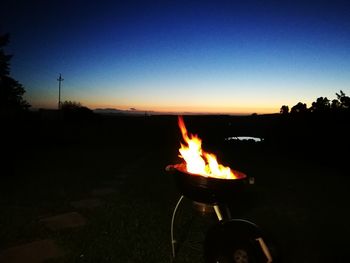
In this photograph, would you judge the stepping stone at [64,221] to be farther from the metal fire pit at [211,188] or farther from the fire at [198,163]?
the metal fire pit at [211,188]

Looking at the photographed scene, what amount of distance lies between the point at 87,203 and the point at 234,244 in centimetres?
388

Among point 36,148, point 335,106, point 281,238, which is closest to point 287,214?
point 281,238

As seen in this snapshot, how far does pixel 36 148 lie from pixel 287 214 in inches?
482

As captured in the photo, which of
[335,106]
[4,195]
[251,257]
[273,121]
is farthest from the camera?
[273,121]

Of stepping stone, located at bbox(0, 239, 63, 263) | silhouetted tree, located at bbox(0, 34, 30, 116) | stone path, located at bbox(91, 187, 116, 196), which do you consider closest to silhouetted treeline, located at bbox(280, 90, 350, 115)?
stone path, located at bbox(91, 187, 116, 196)

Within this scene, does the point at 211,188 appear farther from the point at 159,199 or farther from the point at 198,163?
the point at 159,199

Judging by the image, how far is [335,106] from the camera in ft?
45.5

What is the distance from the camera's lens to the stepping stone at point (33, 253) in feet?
12.8

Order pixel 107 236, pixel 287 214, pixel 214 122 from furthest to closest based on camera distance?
pixel 214 122
pixel 287 214
pixel 107 236

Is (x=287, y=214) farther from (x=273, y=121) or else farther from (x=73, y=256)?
(x=273, y=121)

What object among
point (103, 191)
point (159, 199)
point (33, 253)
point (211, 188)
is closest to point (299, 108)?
point (159, 199)

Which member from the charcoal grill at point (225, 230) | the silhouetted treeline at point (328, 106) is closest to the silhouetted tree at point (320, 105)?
the silhouetted treeline at point (328, 106)

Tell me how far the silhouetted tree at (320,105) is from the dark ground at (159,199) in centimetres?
61

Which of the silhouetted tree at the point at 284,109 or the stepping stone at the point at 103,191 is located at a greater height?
the silhouetted tree at the point at 284,109
